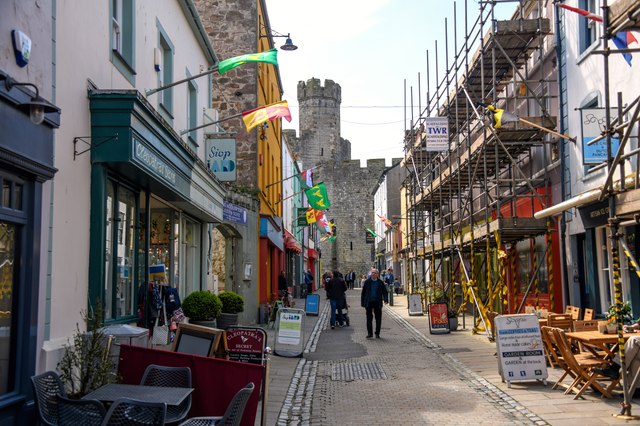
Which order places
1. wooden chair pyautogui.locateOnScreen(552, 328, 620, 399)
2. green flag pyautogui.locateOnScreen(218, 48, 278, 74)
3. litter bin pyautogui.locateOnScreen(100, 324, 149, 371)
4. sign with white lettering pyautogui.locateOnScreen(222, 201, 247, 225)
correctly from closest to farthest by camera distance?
litter bin pyautogui.locateOnScreen(100, 324, 149, 371) → wooden chair pyautogui.locateOnScreen(552, 328, 620, 399) → green flag pyautogui.locateOnScreen(218, 48, 278, 74) → sign with white lettering pyautogui.locateOnScreen(222, 201, 247, 225)

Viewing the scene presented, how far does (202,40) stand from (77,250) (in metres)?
8.81

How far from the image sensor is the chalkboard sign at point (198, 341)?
820cm

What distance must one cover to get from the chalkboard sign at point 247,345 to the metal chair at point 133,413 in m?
3.66

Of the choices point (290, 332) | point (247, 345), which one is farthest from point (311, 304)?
point (247, 345)

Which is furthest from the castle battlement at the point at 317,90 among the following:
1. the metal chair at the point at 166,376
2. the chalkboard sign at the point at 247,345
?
the metal chair at the point at 166,376

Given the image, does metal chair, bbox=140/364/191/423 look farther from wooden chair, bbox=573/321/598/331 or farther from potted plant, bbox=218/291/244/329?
potted plant, bbox=218/291/244/329

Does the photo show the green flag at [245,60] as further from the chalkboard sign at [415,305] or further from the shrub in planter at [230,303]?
the chalkboard sign at [415,305]

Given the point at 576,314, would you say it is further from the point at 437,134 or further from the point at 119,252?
the point at 119,252

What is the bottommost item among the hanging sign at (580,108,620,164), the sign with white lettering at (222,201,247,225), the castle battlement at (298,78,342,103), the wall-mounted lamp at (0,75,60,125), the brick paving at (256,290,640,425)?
the brick paving at (256,290,640,425)

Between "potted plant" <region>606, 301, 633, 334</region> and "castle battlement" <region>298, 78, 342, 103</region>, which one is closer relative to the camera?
"potted plant" <region>606, 301, 633, 334</region>

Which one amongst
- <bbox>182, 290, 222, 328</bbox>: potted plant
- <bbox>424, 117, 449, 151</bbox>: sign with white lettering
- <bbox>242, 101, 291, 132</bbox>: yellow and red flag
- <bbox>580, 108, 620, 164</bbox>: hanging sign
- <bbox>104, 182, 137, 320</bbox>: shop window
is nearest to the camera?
<bbox>104, 182, 137, 320</bbox>: shop window

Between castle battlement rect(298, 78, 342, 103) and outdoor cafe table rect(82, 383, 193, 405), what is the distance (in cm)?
6582

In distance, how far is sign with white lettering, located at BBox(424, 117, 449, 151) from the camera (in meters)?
18.8

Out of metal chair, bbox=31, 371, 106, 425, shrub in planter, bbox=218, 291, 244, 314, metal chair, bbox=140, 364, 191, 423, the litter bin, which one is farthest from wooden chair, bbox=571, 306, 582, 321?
metal chair, bbox=31, 371, 106, 425
